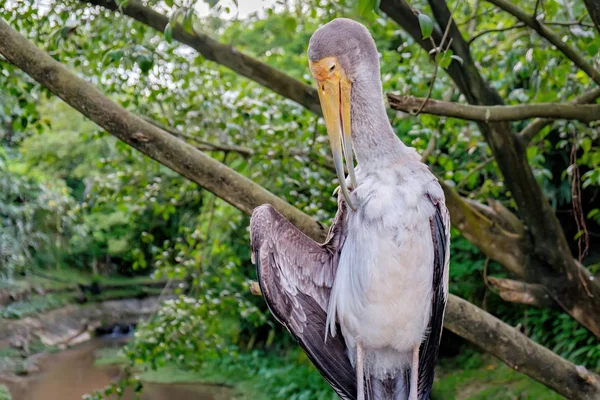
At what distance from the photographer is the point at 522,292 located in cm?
454

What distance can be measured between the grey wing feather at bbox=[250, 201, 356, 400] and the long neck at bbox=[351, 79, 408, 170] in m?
0.25

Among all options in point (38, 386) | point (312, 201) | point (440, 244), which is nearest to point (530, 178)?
point (312, 201)

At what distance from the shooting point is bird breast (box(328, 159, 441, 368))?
7.91 ft

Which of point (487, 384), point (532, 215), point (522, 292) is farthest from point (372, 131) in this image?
point (487, 384)

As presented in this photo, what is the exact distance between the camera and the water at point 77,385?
35.6 ft

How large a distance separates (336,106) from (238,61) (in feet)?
8.09

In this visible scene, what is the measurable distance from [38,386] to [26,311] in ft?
9.33

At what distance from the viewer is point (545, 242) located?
480 centimetres

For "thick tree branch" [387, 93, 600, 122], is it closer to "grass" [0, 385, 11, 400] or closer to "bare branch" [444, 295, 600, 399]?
"bare branch" [444, 295, 600, 399]

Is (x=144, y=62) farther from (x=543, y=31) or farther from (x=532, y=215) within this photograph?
(x=532, y=215)

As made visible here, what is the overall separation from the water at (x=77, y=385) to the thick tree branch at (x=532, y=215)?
668 cm

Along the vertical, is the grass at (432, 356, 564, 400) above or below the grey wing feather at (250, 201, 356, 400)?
below

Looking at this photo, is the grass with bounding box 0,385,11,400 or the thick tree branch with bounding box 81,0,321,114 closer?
the thick tree branch with bounding box 81,0,321,114

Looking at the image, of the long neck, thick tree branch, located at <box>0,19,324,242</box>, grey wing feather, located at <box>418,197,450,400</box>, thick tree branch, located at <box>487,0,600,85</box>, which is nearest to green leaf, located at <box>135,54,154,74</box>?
thick tree branch, located at <box>0,19,324,242</box>
